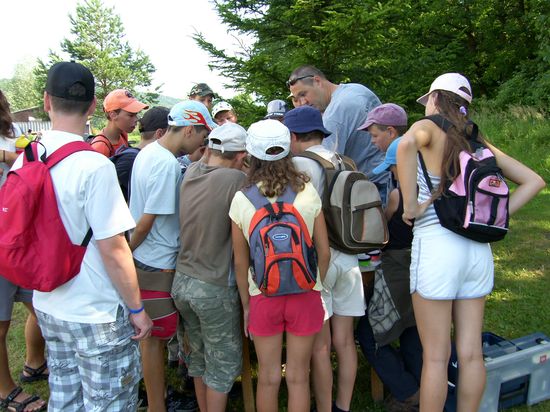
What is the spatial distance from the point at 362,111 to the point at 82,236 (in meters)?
2.34

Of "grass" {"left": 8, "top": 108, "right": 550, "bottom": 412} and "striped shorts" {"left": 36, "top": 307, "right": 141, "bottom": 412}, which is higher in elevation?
"striped shorts" {"left": 36, "top": 307, "right": 141, "bottom": 412}

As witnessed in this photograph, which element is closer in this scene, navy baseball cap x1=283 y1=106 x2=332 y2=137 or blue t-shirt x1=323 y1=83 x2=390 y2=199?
navy baseball cap x1=283 y1=106 x2=332 y2=137

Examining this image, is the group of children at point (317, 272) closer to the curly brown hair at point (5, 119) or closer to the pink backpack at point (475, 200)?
the pink backpack at point (475, 200)

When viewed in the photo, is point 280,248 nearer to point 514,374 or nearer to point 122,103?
point 514,374

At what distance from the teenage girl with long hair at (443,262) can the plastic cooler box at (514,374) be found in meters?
0.41

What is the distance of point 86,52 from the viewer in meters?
46.8

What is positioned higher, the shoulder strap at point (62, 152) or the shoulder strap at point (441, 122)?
the shoulder strap at point (62, 152)

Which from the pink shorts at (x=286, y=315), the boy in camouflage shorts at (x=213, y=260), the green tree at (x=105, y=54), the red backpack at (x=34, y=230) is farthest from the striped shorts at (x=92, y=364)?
the green tree at (x=105, y=54)

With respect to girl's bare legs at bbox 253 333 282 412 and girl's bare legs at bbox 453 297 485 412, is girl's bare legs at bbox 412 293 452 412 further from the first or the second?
girl's bare legs at bbox 253 333 282 412

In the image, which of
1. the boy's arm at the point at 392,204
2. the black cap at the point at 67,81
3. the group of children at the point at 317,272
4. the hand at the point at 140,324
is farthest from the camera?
the boy's arm at the point at 392,204

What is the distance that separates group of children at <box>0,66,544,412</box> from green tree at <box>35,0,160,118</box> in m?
46.1

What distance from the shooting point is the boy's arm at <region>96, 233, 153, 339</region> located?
6.33 feet

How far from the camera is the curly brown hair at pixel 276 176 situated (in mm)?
2307

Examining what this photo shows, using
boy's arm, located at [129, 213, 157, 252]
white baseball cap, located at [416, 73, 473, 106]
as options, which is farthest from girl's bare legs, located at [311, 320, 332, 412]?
white baseball cap, located at [416, 73, 473, 106]
